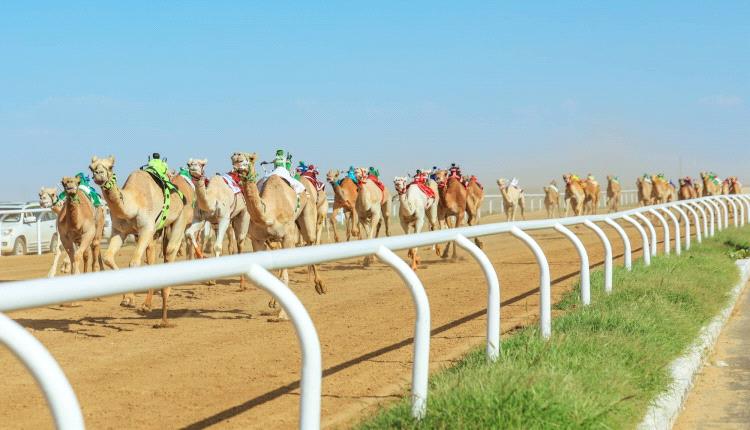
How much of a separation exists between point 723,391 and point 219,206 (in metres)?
8.42

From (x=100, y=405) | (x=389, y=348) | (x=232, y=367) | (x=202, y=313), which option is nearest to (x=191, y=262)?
(x=100, y=405)

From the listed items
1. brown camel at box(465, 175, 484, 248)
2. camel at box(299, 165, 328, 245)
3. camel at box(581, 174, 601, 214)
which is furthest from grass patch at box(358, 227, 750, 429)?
camel at box(581, 174, 601, 214)

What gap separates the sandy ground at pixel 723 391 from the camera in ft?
19.3

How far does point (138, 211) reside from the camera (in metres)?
11.3

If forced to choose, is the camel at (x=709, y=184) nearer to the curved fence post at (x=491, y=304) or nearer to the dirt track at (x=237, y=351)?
the dirt track at (x=237, y=351)

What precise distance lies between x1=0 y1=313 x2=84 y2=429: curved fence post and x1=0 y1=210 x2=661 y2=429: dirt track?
124 inches

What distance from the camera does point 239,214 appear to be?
14.9 m

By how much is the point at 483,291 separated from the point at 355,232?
7.67 m

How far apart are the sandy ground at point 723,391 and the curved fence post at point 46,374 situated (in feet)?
14.2

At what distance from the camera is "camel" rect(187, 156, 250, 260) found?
12727 millimetres

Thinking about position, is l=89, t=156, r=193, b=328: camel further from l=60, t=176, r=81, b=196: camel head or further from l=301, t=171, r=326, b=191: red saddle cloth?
l=301, t=171, r=326, b=191: red saddle cloth

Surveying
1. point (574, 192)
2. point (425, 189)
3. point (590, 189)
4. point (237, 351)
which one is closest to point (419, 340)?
point (237, 351)

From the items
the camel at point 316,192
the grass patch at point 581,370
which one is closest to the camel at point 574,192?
the camel at point 316,192

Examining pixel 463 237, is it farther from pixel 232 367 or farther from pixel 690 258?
pixel 690 258
